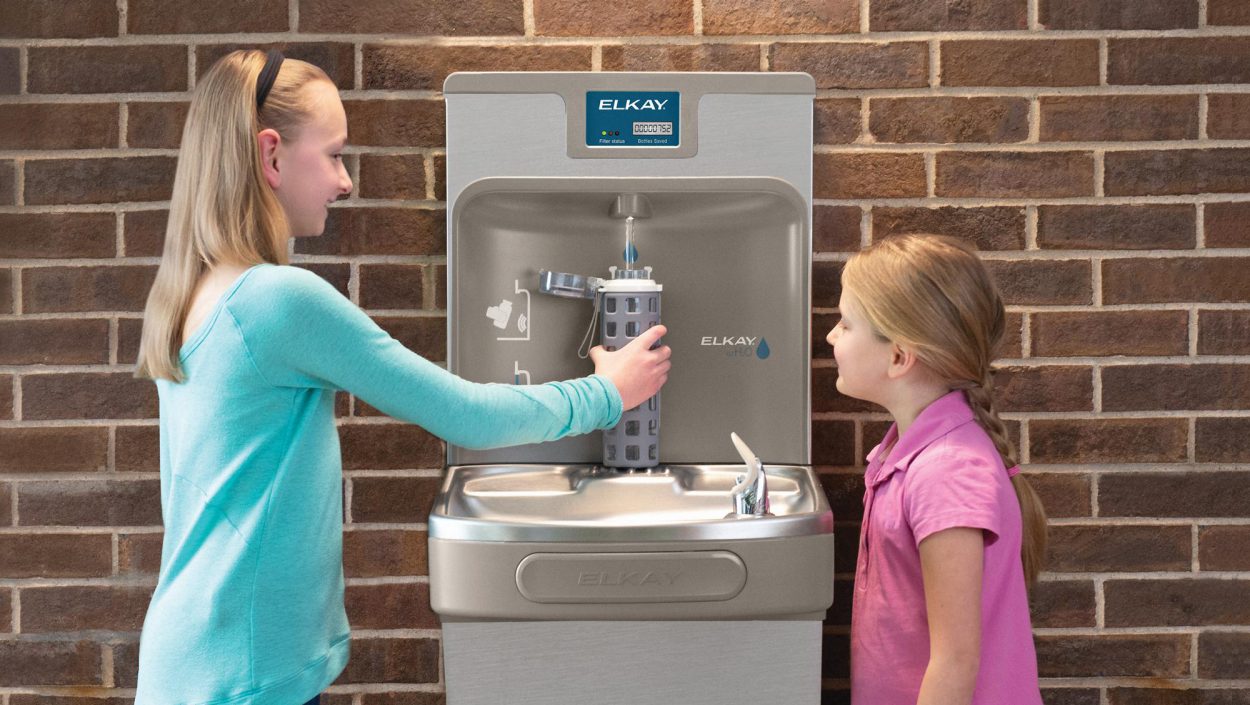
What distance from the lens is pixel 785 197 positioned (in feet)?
4.92

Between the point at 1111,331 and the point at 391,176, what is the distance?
1151 mm

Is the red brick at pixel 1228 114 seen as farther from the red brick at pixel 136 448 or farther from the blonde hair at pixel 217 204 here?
the red brick at pixel 136 448

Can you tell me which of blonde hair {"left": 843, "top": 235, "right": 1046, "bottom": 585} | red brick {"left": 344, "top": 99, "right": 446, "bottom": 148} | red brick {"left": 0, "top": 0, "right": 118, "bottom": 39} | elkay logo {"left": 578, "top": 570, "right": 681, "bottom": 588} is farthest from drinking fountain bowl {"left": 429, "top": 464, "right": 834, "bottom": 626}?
red brick {"left": 0, "top": 0, "right": 118, "bottom": 39}

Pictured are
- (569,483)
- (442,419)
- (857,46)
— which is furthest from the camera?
(857,46)

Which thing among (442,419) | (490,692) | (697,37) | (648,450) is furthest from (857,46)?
(490,692)

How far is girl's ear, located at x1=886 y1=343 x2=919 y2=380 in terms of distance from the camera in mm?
1294

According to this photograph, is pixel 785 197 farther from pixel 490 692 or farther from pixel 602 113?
pixel 490 692

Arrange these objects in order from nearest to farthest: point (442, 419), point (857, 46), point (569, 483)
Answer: point (442, 419) < point (569, 483) < point (857, 46)

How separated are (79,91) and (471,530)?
3.38 feet

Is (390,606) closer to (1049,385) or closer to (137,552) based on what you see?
(137,552)

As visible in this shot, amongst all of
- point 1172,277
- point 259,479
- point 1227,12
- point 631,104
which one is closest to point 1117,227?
point 1172,277

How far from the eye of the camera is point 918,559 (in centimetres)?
125

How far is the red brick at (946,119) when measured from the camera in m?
1.71

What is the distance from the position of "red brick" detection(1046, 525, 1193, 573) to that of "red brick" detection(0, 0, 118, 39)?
1688 millimetres
